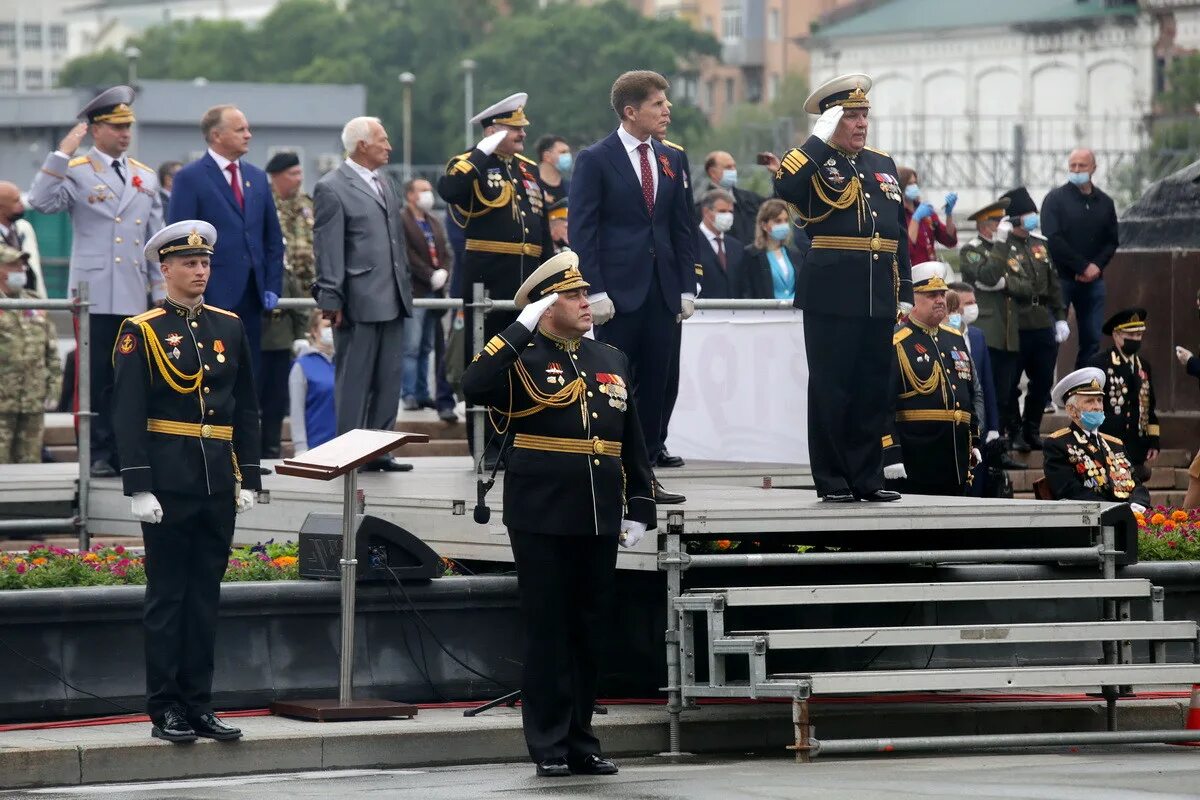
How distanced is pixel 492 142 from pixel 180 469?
395cm

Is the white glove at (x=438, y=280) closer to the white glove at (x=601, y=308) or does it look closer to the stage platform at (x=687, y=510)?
the stage platform at (x=687, y=510)

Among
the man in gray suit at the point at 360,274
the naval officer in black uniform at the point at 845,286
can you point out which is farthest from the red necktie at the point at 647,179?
the man in gray suit at the point at 360,274

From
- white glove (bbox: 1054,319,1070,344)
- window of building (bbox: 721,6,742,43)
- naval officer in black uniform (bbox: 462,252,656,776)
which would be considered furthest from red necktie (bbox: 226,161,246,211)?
window of building (bbox: 721,6,742,43)

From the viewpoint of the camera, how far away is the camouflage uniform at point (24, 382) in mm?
17016

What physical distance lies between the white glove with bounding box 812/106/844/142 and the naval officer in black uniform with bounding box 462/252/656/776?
1.94m

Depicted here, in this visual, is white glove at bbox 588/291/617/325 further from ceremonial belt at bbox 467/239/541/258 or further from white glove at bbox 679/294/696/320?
ceremonial belt at bbox 467/239/541/258

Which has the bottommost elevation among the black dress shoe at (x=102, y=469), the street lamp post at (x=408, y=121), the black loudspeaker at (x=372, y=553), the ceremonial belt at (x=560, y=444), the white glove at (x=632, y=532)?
the black loudspeaker at (x=372, y=553)

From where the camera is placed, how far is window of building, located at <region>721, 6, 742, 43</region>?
130 m

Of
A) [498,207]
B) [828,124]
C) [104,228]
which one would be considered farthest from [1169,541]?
[104,228]

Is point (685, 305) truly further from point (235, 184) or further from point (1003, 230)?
point (1003, 230)

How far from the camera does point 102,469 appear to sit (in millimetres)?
15492

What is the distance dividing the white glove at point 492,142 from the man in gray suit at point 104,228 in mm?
2230

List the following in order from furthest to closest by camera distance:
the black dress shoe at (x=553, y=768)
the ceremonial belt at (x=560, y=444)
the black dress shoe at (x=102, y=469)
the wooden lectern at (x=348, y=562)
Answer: the black dress shoe at (x=102, y=469) < the wooden lectern at (x=348, y=562) < the ceremonial belt at (x=560, y=444) < the black dress shoe at (x=553, y=768)

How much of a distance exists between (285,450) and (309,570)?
638 cm
